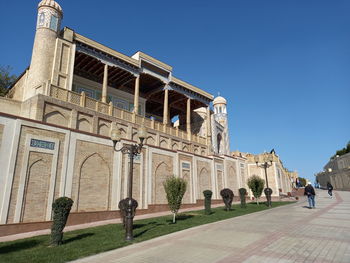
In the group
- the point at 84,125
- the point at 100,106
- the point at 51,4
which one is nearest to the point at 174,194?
the point at 84,125

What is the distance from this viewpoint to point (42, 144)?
10688 mm

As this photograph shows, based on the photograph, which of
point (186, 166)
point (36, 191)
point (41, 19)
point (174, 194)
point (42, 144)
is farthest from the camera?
point (186, 166)

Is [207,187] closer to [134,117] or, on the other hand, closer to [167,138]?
[167,138]

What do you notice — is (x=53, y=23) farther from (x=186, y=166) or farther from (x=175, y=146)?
(x=186, y=166)

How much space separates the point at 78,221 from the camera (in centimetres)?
1104

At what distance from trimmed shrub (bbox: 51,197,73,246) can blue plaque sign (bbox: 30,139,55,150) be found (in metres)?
3.86

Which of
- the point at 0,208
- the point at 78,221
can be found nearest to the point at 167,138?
the point at 78,221

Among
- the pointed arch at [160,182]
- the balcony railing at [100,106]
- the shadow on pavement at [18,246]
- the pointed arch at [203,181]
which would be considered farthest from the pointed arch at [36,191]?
the pointed arch at [203,181]

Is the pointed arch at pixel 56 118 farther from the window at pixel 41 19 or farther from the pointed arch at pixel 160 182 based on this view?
the window at pixel 41 19

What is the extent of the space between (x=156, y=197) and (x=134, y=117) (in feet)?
20.3

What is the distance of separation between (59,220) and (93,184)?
15.8 feet

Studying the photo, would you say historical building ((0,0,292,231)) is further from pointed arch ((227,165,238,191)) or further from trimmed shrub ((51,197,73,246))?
trimmed shrub ((51,197,73,246))

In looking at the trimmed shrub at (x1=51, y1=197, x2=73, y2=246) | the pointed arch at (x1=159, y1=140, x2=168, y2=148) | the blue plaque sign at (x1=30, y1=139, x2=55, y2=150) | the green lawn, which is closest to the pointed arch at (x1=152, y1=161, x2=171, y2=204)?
the pointed arch at (x1=159, y1=140, x2=168, y2=148)

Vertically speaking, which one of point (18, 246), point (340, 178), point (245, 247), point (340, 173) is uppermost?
point (340, 173)
